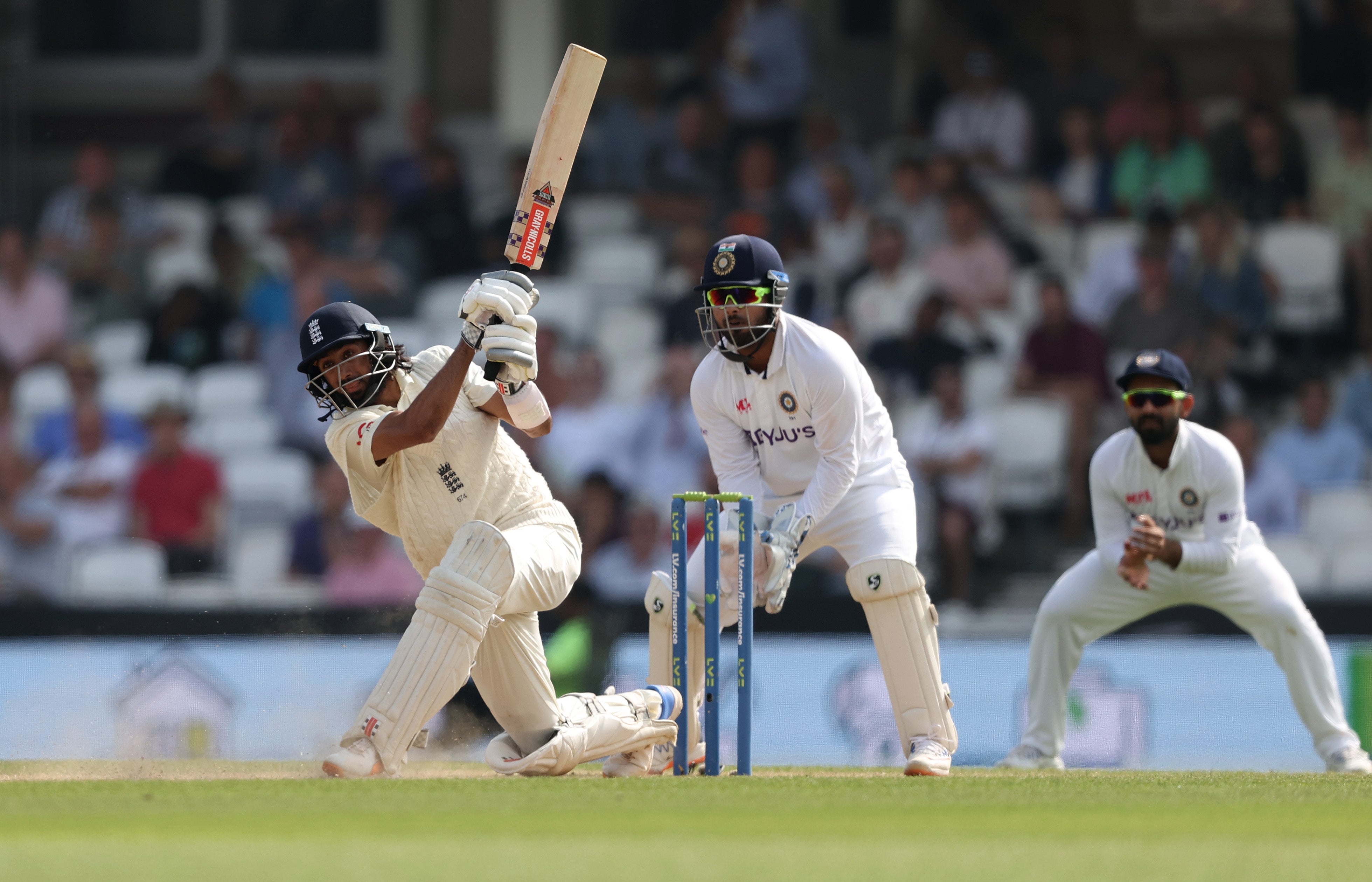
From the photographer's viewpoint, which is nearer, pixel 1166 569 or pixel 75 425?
pixel 1166 569

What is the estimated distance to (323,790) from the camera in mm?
4512

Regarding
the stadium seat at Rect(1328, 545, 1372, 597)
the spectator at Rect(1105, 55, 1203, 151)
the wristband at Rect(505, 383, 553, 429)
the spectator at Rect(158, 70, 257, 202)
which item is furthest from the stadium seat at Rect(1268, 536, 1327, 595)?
the spectator at Rect(158, 70, 257, 202)

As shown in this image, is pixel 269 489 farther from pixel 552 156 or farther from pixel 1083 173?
pixel 1083 173

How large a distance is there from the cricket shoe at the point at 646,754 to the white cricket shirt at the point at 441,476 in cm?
59

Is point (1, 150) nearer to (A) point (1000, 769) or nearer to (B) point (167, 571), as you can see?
(B) point (167, 571)

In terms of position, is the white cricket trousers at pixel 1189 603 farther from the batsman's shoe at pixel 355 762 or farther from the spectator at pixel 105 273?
the spectator at pixel 105 273

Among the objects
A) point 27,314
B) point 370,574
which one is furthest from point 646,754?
point 27,314

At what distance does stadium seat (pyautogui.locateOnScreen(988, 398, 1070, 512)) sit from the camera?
9016 mm

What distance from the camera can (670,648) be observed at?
542 cm

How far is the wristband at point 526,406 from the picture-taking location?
4941mm

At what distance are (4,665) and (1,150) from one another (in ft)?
20.7

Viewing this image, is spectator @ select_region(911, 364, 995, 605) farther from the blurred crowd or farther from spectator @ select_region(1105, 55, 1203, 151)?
spectator @ select_region(1105, 55, 1203, 151)

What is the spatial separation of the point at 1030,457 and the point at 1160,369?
2899mm

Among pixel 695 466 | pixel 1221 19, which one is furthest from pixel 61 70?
pixel 1221 19
